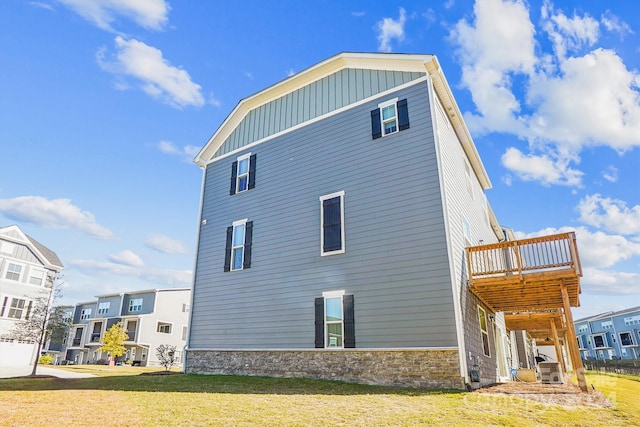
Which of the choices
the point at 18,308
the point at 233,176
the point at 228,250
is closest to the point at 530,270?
the point at 228,250

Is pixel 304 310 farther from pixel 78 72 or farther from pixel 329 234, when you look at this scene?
pixel 78 72

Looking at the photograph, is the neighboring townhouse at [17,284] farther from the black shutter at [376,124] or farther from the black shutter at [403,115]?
the black shutter at [403,115]

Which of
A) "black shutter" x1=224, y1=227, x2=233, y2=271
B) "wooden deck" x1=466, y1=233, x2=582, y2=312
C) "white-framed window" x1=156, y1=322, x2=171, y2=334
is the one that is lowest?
"white-framed window" x1=156, y1=322, x2=171, y2=334

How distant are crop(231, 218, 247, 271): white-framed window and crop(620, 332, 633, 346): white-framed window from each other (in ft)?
199

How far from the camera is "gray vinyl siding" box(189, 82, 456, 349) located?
9891 millimetres

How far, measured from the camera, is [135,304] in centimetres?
3834

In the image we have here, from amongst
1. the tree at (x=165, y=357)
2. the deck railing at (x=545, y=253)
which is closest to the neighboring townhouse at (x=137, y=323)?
the tree at (x=165, y=357)

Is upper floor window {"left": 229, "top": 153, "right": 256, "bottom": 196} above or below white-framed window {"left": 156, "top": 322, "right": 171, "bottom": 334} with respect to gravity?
above

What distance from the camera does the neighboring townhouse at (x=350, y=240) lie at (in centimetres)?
978

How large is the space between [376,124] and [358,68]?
247cm

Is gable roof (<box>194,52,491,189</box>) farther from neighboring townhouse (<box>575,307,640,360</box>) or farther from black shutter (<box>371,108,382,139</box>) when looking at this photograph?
neighboring townhouse (<box>575,307,640,360</box>)

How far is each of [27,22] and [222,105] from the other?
283 inches

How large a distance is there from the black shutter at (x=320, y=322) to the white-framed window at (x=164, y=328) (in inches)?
1239

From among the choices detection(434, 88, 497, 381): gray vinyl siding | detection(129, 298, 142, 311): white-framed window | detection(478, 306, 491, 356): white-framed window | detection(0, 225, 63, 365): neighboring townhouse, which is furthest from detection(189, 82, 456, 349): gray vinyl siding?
detection(129, 298, 142, 311): white-framed window
